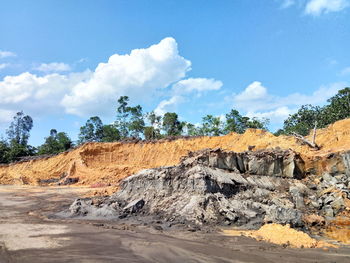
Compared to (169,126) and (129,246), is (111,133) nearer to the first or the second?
(169,126)

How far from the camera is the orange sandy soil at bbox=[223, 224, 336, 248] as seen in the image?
29.9 ft

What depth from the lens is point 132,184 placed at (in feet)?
50.9

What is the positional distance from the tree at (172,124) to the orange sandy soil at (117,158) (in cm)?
1638

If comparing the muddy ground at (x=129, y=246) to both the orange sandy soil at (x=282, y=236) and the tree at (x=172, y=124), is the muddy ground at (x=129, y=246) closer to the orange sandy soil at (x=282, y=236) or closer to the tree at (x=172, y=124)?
the orange sandy soil at (x=282, y=236)

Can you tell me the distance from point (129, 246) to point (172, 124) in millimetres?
43519

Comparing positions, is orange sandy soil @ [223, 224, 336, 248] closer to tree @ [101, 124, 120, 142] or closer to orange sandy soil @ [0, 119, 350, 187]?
orange sandy soil @ [0, 119, 350, 187]

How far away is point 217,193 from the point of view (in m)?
13.1

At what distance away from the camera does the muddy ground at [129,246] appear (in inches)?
289

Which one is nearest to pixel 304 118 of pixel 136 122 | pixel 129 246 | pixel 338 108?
pixel 338 108

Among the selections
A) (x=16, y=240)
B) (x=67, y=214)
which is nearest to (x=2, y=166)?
(x=67, y=214)

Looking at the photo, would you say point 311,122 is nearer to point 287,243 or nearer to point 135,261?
point 287,243

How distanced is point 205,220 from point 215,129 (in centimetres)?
3741

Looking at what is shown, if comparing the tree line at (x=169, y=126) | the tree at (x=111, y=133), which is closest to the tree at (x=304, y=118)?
the tree line at (x=169, y=126)

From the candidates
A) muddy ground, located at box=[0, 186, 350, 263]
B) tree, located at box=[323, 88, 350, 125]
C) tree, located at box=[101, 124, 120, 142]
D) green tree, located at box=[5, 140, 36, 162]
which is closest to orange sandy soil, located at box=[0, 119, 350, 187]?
green tree, located at box=[5, 140, 36, 162]
